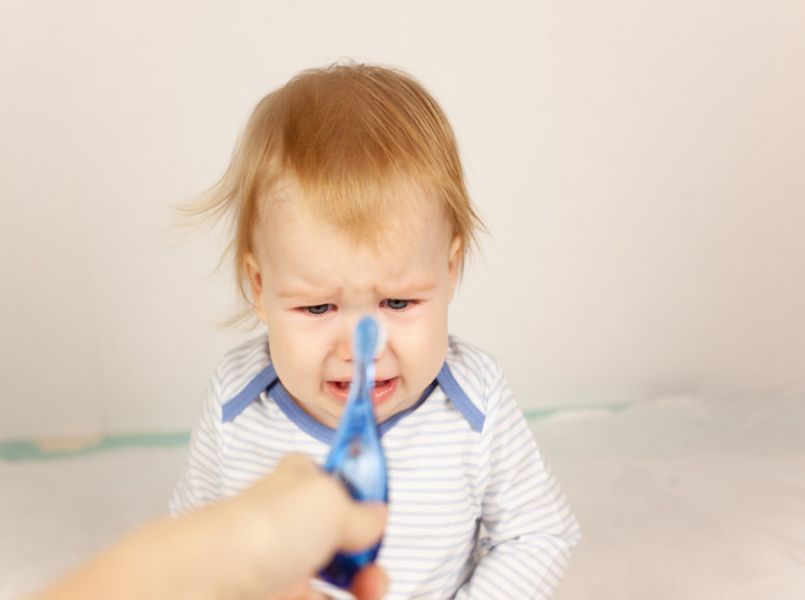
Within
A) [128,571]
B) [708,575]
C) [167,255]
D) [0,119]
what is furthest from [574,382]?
[128,571]

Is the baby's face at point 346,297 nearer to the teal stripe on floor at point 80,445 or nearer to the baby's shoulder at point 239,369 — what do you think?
the baby's shoulder at point 239,369

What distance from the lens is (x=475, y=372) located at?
96 centimetres

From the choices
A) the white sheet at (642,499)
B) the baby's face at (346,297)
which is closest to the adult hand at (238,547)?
the baby's face at (346,297)

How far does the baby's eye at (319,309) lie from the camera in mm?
823

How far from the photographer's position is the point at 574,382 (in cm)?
149

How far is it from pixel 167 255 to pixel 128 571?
0.93m

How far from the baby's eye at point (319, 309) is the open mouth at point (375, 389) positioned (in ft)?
0.19

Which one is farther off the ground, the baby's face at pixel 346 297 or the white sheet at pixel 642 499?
the baby's face at pixel 346 297

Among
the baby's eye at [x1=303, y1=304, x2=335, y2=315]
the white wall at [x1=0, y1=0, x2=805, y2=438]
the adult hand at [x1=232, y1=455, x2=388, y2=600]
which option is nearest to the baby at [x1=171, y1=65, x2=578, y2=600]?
the baby's eye at [x1=303, y1=304, x2=335, y2=315]

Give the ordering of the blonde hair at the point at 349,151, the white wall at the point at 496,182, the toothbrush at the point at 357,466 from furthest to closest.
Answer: the white wall at the point at 496,182, the blonde hair at the point at 349,151, the toothbrush at the point at 357,466

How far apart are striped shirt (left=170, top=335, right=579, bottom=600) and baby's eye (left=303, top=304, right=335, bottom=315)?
133 millimetres

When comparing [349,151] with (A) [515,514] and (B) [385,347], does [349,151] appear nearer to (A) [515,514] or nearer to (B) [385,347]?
(B) [385,347]

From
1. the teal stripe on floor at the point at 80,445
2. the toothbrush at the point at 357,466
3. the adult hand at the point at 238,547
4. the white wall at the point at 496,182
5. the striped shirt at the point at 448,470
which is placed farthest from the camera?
the teal stripe on floor at the point at 80,445

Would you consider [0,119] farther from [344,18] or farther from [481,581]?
[481,581]
